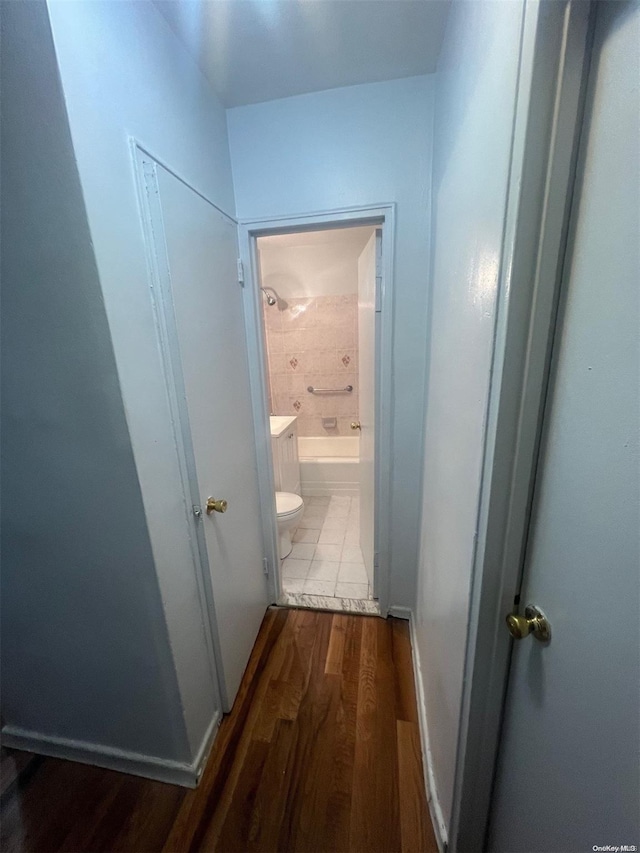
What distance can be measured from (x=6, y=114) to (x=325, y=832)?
2024 mm

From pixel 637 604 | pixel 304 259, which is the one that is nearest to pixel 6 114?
pixel 637 604

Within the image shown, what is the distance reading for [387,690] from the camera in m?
1.31

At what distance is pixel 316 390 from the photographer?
340 centimetres

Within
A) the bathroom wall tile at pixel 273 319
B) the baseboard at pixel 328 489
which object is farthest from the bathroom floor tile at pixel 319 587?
the bathroom wall tile at pixel 273 319

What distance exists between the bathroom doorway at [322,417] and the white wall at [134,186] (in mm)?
730

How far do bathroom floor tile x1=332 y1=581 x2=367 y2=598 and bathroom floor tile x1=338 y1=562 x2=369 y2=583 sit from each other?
0.04 meters

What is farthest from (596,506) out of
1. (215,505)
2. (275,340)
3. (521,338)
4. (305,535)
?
(275,340)

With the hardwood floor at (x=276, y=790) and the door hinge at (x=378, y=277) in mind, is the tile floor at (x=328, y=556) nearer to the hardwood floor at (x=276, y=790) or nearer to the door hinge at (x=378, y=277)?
the hardwood floor at (x=276, y=790)

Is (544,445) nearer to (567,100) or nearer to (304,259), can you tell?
(567,100)

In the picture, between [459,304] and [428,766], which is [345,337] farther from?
[428,766]

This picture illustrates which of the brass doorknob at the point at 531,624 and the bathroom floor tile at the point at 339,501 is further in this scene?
the bathroom floor tile at the point at 339,501

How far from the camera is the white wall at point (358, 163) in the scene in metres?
1.17

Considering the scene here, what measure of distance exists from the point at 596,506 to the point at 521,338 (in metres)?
0.28

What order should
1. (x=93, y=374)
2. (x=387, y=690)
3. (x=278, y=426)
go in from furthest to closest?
(x=278, y=426) → (x=387, y=690) → (x=93, y=374)
